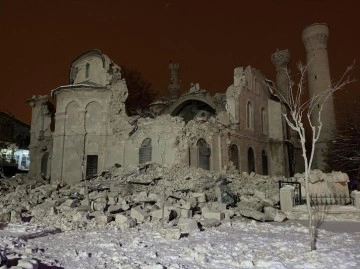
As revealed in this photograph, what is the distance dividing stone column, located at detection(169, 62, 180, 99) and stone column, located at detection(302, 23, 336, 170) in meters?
17.0

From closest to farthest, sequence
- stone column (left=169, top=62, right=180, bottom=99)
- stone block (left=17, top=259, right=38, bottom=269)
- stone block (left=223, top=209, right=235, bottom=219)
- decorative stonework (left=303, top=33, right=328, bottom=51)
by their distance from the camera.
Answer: stone block (left=17, top=259, right=38, bottom=269)
stone block (left=223, top=209, right=235, bottom=219)
decorative stonework (left=303, top=33, right=328, bottom=51)
stone column (left=169, top=62, right=180, bottom=99)

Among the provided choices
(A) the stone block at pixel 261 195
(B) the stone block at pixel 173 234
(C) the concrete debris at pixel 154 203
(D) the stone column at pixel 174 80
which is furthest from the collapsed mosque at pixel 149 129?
(B) the stone block at pixel 173 234

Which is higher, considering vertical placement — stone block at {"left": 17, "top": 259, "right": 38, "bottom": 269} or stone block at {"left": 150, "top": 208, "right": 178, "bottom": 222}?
stone block at {"left": 150, "top": 208, "right": 178, "bottom": 222}

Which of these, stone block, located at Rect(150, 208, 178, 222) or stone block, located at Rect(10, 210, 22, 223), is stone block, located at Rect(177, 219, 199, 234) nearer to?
stone block, located at Rect(150, 208, 178, 222)

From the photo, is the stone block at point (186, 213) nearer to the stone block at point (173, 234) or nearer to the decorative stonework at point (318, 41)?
the stone block at point (173, 234)

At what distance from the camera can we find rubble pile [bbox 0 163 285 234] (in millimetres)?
11445

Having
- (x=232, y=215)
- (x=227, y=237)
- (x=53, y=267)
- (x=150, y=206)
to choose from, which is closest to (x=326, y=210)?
(x=232, y=215)

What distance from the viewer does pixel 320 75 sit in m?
37.1

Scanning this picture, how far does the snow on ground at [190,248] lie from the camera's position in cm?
663

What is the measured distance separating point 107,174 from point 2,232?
1413 cm

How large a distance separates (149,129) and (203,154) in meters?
4.71

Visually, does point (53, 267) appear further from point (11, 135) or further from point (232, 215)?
point (11, 135)

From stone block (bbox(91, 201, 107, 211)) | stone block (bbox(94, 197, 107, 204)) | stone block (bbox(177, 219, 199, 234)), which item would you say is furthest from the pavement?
stone block (bbox(94, 197, 107, 204))

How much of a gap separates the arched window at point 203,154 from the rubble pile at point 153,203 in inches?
95.6
